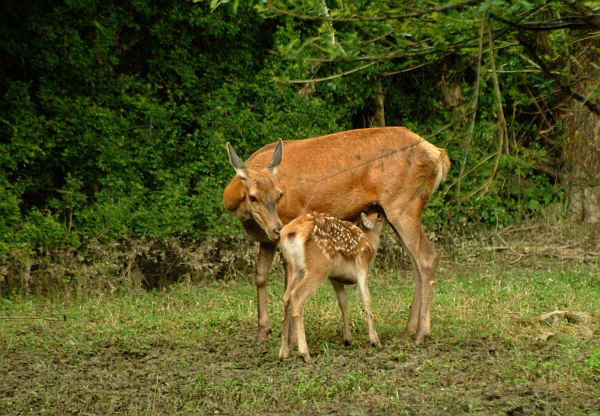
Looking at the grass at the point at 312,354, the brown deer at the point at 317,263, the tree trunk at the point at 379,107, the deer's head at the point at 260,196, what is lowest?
the grass at the point at 312,354

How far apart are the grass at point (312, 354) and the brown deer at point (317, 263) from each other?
26cm

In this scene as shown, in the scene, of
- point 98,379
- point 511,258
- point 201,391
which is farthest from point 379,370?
point 511,258

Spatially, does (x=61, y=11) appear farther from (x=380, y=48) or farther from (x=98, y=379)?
(x=380, y=48)

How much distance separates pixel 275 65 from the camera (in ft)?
41.4

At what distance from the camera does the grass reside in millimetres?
5914

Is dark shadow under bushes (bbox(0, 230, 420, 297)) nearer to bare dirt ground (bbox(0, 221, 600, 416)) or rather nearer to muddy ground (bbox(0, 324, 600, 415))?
bare dirt ground (bbox(0, 221, 600, 416))

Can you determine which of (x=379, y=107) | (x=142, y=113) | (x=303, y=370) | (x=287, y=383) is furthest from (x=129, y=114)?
A: (x=287, y=383)

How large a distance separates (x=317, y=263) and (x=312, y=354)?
76 cm

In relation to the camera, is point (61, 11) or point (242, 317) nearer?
point (242, 317)

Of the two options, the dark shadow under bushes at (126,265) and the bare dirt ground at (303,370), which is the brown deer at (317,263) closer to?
the bare dirt ground at (303,370)

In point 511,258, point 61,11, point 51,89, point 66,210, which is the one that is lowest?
point 511,258

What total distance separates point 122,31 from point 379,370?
7.39m

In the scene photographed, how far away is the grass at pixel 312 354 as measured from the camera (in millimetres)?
5914

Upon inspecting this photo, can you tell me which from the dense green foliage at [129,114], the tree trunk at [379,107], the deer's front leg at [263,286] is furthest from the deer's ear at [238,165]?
the tree trunk at [379,107]
